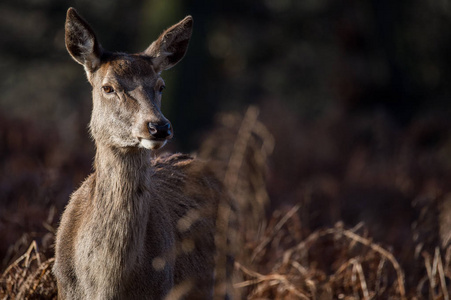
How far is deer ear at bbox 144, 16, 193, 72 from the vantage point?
5453 millimetres

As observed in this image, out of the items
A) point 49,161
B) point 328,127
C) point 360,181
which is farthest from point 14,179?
point 328,127

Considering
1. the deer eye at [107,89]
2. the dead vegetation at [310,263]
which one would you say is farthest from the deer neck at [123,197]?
the dead vegetation at [310,263]

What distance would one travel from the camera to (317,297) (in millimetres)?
5543

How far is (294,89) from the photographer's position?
872 inches

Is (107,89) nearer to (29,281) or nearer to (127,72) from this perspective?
(127,72)

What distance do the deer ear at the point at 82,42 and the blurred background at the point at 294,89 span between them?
305cm

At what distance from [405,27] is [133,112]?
15.2m

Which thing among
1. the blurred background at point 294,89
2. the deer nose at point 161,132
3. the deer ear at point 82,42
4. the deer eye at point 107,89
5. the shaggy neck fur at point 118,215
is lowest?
the blurred background at point 294,89

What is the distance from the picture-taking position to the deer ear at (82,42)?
506cm

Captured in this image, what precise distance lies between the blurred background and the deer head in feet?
10.2

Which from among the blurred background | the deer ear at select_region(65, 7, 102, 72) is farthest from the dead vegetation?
the blurred background

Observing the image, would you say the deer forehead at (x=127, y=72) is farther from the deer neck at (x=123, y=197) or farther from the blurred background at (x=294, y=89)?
the blurred background at (x=294, y=89)

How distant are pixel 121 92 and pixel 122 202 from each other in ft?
2.48

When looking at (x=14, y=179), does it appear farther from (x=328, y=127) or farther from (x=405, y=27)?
(x=405, y=27)
